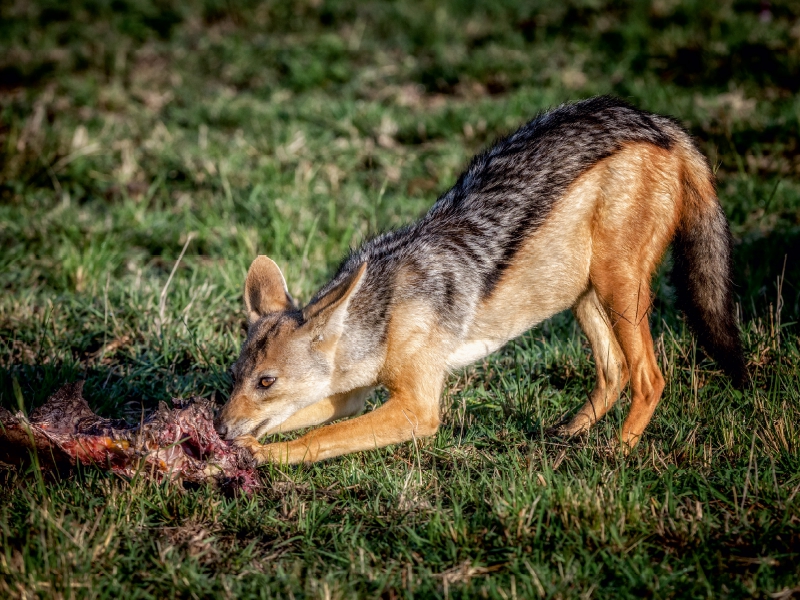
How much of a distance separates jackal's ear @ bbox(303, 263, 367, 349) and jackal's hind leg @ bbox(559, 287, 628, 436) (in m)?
1.48

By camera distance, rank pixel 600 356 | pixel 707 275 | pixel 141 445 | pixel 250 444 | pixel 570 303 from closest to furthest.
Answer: pixel 141 445
pixel 250 444
pixel 707 275
pixel 570 303
pixel 600 356

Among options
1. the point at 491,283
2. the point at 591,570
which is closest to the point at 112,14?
the point at 491,283

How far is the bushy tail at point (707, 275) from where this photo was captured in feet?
A: 15.2

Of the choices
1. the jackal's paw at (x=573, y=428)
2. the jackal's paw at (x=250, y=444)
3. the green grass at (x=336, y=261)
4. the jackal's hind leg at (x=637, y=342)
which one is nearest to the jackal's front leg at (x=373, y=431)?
the jackal's paw at (x=250, y=444)

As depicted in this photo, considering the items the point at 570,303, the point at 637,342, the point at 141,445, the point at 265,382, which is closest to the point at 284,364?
the point at 265,382

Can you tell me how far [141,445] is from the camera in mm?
3918

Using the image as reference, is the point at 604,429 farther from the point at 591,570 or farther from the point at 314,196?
the point at 314,196

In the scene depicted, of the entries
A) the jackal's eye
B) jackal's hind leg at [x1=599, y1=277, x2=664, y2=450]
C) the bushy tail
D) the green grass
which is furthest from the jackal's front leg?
the bushy tail

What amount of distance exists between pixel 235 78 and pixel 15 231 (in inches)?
178

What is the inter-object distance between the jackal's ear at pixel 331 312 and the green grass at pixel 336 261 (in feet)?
2.27

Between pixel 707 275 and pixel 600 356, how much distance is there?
82 cm

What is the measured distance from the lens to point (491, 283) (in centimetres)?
483

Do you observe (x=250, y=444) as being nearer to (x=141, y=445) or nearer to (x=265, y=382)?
(x=265, y=382)

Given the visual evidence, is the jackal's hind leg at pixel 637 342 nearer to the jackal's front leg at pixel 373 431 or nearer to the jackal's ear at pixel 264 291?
the jackal's front leg at pixel 373 431
